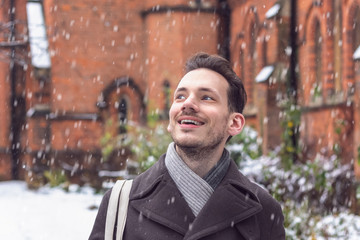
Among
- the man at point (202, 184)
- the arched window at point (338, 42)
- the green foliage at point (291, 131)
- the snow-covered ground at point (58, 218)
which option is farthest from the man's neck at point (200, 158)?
the arched window at point (338, 42)

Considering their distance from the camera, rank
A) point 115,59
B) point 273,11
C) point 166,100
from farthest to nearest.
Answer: point 115,59, point 166,100, point 273,11

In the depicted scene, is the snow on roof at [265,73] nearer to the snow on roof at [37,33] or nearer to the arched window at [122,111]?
the arched window at [122,111]

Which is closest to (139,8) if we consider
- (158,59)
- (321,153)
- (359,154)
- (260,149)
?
(158,59)

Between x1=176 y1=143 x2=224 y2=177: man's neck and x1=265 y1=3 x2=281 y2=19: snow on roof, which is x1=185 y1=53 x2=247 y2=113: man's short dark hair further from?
x1=265 y1=3 x2=281 y2=19: snow on roof

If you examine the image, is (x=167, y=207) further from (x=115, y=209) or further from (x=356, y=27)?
(x=356, y=27)

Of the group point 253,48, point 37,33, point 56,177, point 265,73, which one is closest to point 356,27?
point 265,73

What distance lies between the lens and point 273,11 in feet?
41.4

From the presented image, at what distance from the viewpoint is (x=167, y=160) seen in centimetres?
212

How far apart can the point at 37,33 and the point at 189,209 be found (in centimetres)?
1593

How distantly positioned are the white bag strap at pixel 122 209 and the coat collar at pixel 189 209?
0.02 meters

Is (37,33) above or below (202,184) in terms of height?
above

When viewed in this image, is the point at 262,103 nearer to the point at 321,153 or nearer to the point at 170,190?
the point at 321,153

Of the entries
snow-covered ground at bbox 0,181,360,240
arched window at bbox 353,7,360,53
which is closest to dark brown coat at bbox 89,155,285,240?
snow-covered ground at bbox 0,181,360,240

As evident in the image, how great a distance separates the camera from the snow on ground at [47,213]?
27.9ft
